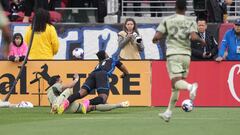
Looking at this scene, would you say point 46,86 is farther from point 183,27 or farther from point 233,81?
point 183,27

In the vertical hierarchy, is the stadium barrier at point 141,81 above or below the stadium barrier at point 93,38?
below

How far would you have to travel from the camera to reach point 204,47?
68.6 ft

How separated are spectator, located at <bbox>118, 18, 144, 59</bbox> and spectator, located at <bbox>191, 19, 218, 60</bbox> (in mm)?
1452

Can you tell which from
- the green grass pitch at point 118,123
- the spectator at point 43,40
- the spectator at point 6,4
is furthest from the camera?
the spectator at point 6,4

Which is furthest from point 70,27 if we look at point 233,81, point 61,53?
point 233,81

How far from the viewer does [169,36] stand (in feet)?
46.9

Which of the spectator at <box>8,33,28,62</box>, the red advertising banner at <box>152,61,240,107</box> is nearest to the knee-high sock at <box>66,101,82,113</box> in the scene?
the red advertising banner at <box>152,61,240,107</box>

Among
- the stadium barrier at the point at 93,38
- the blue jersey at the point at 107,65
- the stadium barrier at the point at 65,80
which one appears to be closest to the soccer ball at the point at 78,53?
the stadium barrier at the point at 93,38

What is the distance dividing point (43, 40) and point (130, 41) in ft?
6.77

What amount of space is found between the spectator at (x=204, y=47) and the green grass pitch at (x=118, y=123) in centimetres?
357

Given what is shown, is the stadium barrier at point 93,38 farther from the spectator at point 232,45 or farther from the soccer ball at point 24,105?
the soccer ball at point 24,105

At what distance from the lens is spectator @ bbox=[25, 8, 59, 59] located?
20094mm

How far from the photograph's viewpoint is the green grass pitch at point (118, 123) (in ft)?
39.8

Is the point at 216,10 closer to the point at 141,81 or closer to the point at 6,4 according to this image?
the point at 141,81
